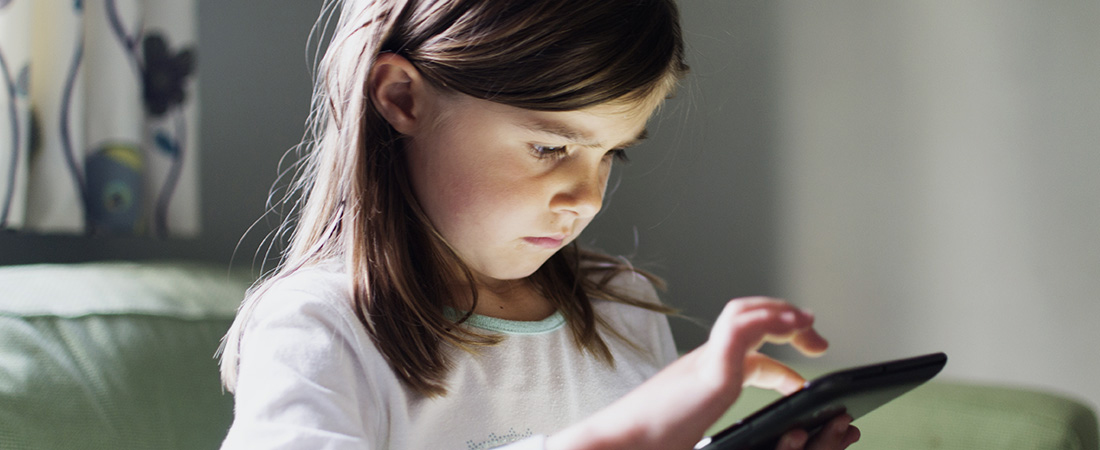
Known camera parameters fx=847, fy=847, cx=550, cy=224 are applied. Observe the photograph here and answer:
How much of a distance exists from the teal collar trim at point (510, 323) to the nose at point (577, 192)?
0.13 metres

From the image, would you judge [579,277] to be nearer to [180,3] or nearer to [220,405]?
[220,405]

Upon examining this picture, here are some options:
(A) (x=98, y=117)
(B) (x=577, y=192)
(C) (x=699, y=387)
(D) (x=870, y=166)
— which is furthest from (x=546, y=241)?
(D) (x=870, y=166)

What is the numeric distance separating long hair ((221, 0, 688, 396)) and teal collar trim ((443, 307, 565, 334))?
15 millimetres

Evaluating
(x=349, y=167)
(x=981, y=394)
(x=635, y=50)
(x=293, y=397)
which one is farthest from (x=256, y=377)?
(x=981, y=394)

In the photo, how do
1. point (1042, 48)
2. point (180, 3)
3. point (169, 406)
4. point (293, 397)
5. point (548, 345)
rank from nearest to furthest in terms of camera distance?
point (293, 397) < point (548, 345) < point (169, 406) < point (180, 3) < point (1042, 48)

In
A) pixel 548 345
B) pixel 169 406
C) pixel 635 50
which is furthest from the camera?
pixel 169 406

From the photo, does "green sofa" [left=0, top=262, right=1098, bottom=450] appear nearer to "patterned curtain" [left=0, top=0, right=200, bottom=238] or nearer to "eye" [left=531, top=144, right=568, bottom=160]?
"patterned curtain" [left=0, top=0, right=200, bottom=238]

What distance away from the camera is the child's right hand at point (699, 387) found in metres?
0.41

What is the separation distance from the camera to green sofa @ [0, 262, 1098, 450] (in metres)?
0.78

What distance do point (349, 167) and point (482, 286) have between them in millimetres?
168

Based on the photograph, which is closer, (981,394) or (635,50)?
(635,50)

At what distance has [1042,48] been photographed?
1.50 meters

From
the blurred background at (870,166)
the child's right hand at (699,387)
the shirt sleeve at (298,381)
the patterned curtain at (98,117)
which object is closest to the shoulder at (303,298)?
the shirt sleeve at (298,381)

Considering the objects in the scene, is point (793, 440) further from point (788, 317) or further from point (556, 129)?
point (556, 129)
